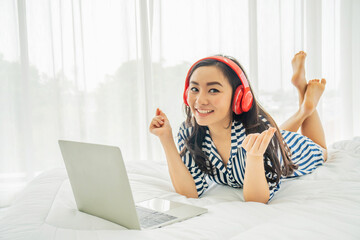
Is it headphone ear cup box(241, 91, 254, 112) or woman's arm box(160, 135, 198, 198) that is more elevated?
headphone ear cup box(241, 91, 254, 112)

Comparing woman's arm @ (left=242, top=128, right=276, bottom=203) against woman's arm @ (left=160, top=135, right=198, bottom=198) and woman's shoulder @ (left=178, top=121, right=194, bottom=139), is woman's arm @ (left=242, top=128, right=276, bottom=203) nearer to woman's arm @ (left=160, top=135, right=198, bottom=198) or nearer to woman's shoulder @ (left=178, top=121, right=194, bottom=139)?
woman's arm @ (left=160, top=135, right=198, bottom=198)

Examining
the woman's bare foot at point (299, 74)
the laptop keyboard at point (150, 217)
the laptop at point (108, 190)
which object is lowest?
the laptop keyboard at point (150, 217)

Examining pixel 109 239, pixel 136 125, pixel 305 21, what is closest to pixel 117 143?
pixel 136 125

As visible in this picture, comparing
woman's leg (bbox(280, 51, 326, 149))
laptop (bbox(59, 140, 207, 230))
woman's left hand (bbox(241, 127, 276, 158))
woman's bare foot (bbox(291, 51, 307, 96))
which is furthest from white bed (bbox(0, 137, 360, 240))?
woman's bare foot (bbox(291, 51, 307, 96))

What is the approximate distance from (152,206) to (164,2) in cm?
202

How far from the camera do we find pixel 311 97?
1.87 meters

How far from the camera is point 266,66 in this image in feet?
10.1

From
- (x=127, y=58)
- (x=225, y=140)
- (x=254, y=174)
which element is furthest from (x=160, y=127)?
(x=127, y=58)

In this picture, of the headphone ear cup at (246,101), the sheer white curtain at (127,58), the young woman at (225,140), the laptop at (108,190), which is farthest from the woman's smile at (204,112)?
the sheer white curtain at (127,58)

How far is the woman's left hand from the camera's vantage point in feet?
3.19

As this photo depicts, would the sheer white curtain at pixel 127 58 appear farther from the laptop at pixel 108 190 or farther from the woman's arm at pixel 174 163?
the laptop at pixel 108 190

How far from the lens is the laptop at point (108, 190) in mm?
753

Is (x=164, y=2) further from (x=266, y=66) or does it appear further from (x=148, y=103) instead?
(x=266, y=66)

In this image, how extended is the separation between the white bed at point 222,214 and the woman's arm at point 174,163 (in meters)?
0.05
